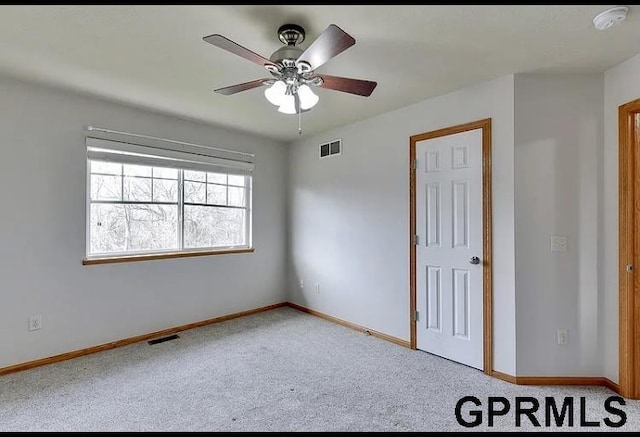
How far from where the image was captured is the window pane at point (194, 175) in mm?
3750

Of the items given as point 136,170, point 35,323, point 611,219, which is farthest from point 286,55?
point 35,323

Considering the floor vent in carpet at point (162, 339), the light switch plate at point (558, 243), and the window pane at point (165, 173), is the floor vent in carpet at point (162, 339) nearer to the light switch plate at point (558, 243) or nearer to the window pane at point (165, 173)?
the window pane at point (165, 173)

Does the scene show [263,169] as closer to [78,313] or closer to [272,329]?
[272,329]

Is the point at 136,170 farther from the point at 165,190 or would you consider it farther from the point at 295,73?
the point at 295,73

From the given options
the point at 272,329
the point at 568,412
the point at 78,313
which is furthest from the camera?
the point at 272,329

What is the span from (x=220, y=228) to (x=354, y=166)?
1.85 m

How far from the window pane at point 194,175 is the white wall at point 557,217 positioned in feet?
10.7

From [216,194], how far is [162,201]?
0.66m

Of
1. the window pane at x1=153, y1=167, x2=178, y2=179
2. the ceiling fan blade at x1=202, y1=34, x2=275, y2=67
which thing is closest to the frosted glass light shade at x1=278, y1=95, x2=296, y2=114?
the ceiling fan blade at x1=202, y1=34, x2=275, y2=67

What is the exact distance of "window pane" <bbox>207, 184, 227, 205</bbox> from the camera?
3.98m

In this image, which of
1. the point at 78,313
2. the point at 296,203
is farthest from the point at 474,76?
the point at 78,313

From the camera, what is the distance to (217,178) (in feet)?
13.3

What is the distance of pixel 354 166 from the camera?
12.4 ft
